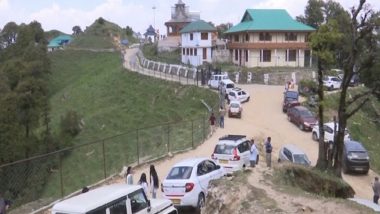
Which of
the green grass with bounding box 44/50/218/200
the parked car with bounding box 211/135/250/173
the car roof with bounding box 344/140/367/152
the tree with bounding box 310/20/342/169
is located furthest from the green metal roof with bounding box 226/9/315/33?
the parked car with bounding box 211/135/250/173

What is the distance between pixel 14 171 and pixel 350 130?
2659 cm

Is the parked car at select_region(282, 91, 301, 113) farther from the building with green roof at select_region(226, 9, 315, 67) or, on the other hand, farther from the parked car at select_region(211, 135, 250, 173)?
the building with green roof at select_region(226, 9, 315, 67)

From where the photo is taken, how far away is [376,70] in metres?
26.8

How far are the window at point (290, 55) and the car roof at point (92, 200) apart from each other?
58.8m

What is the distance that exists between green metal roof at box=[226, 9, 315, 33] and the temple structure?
703 inches

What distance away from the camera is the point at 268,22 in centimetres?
7069

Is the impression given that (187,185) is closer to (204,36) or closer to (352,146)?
(352,146)

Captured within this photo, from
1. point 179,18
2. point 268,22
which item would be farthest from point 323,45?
point 179,18

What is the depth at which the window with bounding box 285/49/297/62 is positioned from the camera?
70062 mm

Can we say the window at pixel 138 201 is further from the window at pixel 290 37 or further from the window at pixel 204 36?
the window at pixel 204 36

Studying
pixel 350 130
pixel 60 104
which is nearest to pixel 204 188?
pixel 350 130

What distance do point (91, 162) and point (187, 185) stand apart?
21.9 m

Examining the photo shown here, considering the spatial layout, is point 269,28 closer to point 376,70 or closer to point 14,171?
point 376,70

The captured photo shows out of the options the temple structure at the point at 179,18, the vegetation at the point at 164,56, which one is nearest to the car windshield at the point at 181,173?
the vegetation at the point at 164,56
